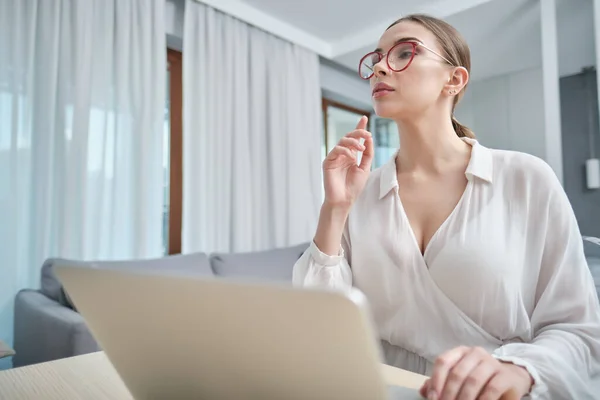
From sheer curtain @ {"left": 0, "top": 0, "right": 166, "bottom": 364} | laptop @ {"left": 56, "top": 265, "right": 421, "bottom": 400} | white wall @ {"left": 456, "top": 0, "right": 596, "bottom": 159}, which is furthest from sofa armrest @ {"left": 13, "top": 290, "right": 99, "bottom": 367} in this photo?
white wall @ {"left": 456, "top": 0, "right": 596, "bottom": 159}

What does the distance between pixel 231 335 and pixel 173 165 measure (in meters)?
2.85

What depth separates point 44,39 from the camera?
229cm

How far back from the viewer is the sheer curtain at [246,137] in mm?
3002

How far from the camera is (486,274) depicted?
2.54 feet

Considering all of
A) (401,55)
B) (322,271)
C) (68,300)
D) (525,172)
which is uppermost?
(401,55)

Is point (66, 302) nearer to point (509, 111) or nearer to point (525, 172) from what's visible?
point (525, 172)

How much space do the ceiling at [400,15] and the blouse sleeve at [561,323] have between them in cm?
288

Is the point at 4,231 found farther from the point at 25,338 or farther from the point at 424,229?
the point at 424,229

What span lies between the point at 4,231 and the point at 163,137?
1072 millimetres

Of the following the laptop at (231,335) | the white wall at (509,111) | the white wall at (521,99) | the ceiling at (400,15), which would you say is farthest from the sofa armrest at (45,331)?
the white wall at (509,111)

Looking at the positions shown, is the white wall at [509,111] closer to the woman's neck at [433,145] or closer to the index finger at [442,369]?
the woman's neck at [433,145]

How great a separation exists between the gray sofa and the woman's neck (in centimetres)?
66

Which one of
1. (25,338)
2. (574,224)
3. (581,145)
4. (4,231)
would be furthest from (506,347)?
(581,145)

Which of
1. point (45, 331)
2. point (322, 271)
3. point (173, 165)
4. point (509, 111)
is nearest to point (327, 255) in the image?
point (322, 271)
